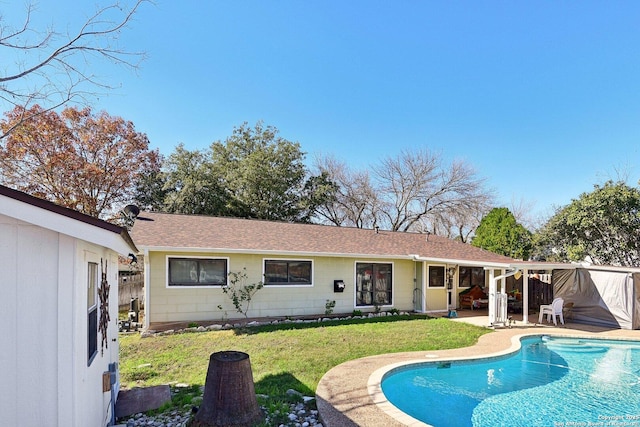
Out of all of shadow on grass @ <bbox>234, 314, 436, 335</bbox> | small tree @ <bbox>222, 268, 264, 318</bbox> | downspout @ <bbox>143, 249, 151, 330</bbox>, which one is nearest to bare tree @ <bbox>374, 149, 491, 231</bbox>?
shadow on grass @ <bbox>234, 314, 436, 335</bbox>

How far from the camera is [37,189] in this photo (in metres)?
18.8

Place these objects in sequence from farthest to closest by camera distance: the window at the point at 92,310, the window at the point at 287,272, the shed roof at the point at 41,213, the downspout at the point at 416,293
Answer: the downspout at the point at 416,293, the window at the point at 287,272, the window at the point at 92,310, the shed roof at the point at 41,213

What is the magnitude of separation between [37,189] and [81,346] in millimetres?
20330

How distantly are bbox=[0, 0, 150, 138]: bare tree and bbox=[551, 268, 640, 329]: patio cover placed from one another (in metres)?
15.7

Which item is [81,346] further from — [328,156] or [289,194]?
[328,156]

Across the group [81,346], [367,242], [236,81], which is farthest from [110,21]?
[367,242]

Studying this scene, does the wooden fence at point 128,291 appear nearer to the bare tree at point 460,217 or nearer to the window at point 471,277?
the window at point 471,277

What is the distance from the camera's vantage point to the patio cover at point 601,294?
1231 centimetres

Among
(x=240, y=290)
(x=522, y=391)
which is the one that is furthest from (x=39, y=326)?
(x=240, y=290)

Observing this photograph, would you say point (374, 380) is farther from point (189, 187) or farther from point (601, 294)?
point (189, 187)

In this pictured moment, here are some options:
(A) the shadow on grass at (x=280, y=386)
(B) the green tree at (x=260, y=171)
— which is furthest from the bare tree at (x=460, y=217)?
(A) the shadow on grass at (x=280, y=386)

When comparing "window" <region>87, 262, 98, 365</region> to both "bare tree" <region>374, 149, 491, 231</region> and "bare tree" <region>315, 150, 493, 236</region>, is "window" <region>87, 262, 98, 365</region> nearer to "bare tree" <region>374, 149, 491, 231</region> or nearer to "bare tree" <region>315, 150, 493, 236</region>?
"bare tree" <region>315, 150, 493, 236</region>

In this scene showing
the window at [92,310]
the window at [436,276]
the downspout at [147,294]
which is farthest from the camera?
the window at [436,276]

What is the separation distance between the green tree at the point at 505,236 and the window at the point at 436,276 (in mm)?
8900
